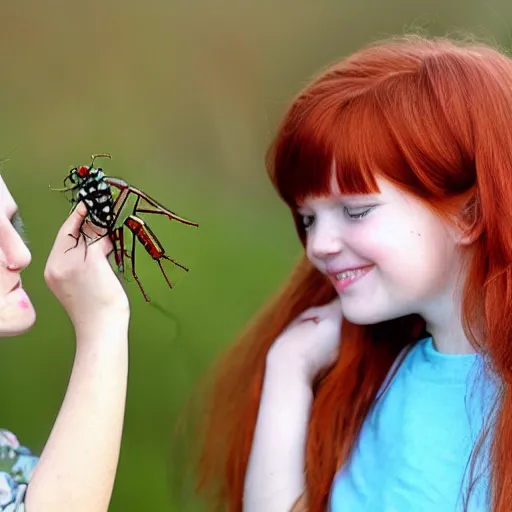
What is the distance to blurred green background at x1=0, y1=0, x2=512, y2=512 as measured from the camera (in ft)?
3.52

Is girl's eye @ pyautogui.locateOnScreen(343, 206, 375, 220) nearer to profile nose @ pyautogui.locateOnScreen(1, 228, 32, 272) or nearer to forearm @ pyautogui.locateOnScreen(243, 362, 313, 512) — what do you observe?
forearm @ pyautogui.locateOnScreen(243, 362, 313, 512)

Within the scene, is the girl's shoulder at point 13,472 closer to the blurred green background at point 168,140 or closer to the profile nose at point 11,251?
the profile nose at point 11,251

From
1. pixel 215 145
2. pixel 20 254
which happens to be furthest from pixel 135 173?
pixel 20 254

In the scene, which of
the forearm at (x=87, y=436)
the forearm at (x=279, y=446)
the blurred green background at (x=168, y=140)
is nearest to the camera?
the forearm at (x=87, y=436)

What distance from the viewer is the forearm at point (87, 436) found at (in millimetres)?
677

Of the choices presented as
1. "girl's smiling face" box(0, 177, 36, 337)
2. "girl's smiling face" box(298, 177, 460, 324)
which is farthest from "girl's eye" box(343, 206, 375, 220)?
"girl's smiling face" box(0, 177, 36, 337)

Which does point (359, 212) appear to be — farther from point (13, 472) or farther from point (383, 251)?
point (13, 472)

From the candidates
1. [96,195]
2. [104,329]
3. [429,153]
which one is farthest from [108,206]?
[429,153]

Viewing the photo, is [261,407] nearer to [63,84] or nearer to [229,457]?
[229,457]

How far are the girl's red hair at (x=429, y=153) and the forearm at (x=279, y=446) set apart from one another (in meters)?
0.02

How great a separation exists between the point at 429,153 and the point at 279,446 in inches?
15.5

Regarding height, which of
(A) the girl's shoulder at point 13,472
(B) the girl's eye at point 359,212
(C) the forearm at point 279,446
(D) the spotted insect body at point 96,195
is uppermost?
(D) the spotted insect body at point 96,195

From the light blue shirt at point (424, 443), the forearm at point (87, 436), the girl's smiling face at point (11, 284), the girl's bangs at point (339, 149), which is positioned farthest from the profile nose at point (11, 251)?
the light blue shirt at point (424, 443)

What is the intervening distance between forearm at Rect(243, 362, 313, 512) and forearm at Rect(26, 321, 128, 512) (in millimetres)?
239
